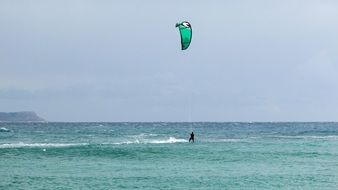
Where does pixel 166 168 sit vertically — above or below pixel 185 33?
below

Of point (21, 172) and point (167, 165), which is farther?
point (167, 165)

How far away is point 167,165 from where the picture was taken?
31547 mm

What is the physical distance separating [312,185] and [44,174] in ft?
36.6

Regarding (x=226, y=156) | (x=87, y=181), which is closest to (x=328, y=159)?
(x=226, y=156)

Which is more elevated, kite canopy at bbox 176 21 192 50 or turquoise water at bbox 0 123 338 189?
kite canopy at bbox 176 21 192 50

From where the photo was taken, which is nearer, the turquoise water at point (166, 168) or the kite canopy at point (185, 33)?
the turquoise water at point (166, 168)

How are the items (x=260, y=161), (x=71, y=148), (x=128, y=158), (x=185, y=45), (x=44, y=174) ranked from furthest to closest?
(x=71, y=148) < (x=128, y=158) < (x=260, y=161) < (x=185, y=45) < (x=44, y=174)

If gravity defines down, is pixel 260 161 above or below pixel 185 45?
below

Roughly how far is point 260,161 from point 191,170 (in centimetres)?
612

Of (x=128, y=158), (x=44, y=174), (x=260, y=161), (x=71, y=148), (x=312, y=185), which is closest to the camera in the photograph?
(x=312, y=185)

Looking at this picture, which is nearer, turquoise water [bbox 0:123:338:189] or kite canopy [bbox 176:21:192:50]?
turquoise water [bbox 0:123:338:189]

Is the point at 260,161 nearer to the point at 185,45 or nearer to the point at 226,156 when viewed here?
the point at 226,156

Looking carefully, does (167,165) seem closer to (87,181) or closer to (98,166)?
(98,166)

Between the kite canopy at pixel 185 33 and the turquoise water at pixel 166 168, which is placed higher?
the kite canopy at pixel 185 33
